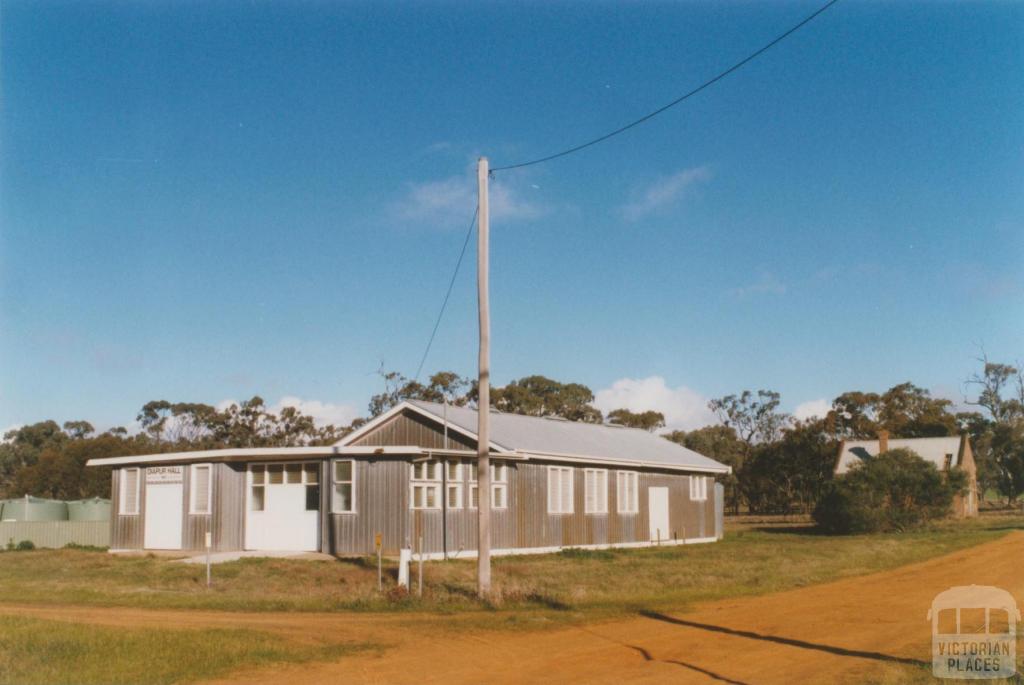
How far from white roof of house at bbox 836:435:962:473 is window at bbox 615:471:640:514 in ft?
86.4

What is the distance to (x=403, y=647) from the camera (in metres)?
12.8

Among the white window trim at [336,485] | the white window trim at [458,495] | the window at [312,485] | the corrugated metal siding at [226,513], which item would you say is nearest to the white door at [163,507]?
the corrugated metal siding at [226,513]

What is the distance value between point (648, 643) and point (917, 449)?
50705mm

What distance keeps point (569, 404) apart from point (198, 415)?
Answer: 104ft

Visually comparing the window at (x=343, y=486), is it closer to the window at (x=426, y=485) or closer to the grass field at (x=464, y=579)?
the window at (x=426, y=485)

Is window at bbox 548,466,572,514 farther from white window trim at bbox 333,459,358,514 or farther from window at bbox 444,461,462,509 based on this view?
white window trim at bbox 333,459,358,514

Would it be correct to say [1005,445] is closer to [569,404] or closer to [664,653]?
[569,404]

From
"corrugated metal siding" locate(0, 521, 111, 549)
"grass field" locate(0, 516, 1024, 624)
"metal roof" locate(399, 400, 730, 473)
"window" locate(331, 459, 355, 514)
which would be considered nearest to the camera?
"grass field" locate(0, 516, 1024, 624)

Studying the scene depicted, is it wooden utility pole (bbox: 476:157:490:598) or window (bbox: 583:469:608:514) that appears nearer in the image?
wooden utility pole (bbox: 476:157:490:598)

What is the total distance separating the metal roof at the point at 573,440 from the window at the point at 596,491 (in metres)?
0.67

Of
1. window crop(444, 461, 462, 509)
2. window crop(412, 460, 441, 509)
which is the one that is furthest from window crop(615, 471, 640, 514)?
window crop(412, 460, 441, 509)

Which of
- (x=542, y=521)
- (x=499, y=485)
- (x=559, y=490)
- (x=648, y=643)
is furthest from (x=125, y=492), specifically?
(x=648, y=643)

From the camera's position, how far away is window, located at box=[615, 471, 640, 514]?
33438 millimetres

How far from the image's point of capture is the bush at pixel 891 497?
40594 millimetres
